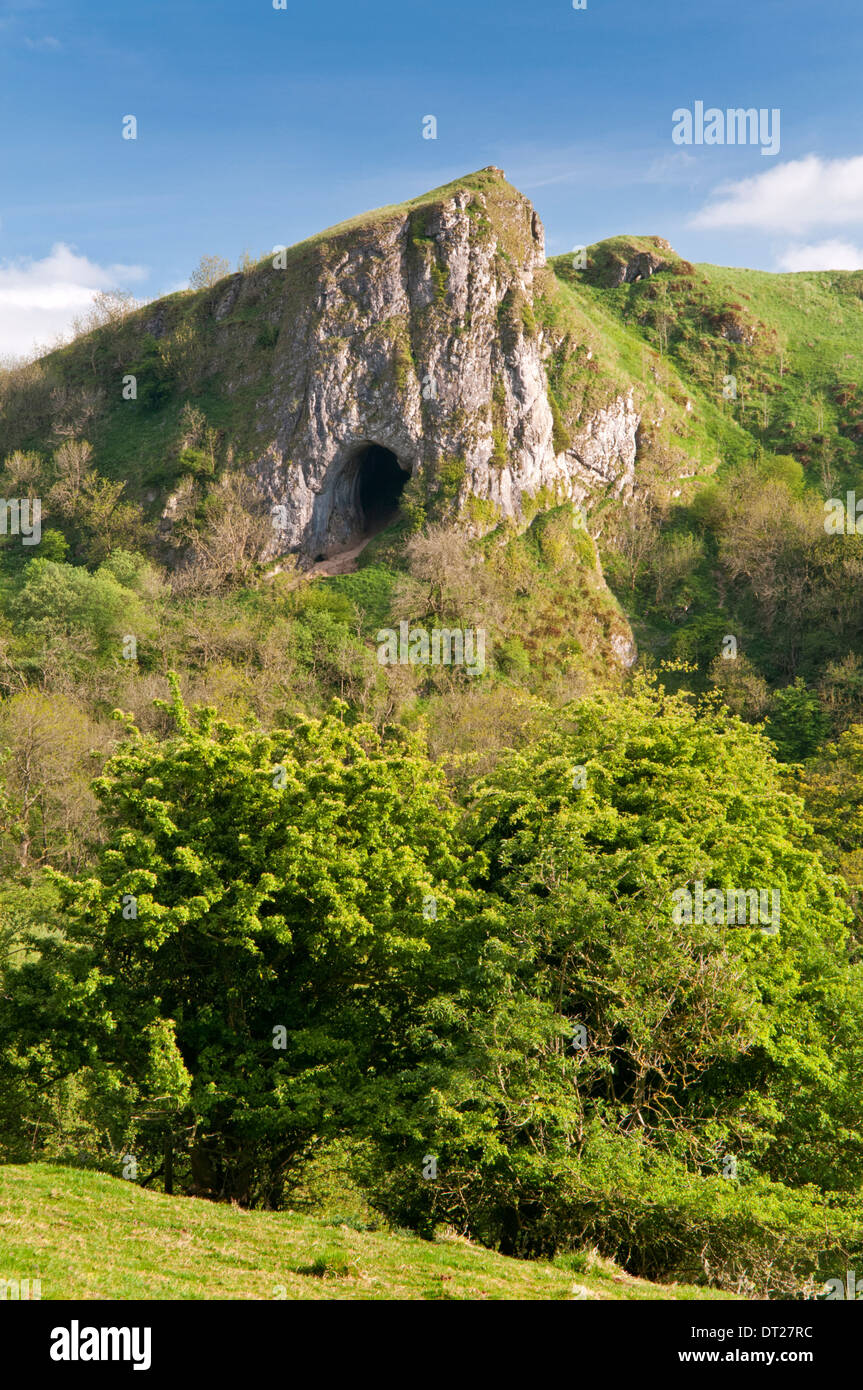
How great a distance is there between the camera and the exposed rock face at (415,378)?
84.4m

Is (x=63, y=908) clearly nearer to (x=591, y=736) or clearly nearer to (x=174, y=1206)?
(x=174, y=1206)

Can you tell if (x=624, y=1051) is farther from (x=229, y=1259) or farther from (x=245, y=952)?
(x=229, y=1259)

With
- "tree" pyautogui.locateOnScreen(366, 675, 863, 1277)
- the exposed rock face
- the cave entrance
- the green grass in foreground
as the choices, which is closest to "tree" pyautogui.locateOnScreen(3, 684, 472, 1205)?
"tree" pyautogui.locateOnScreen(366, 675, 863, 1277)

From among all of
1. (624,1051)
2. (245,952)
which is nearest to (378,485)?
(245,952)

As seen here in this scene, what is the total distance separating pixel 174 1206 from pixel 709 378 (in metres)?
108

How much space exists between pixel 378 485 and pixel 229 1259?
84244 millimetres

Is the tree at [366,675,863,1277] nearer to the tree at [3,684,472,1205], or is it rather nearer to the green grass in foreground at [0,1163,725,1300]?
the green grass in foreground at [0,1163,725,1300]

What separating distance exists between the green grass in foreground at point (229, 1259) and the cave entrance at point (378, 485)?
75584 millimetres

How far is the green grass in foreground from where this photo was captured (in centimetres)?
1212

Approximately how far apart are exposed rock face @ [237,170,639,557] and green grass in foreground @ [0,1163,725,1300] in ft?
228

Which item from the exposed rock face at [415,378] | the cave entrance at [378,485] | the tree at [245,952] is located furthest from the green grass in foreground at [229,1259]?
the cave entrance at [378,485]

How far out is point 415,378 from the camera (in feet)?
278

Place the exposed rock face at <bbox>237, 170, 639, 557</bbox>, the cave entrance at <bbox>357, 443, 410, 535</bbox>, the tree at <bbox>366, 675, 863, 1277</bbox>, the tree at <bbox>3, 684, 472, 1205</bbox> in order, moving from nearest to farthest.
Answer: the tree at <bbox>366, 675, 863, 1277</bbox> → the tree at <bbox>3, 684, 472, 1205</bbox> → the exposed rock face at <bbox>237, 170, 639, 557</bbox> → the cave entrance at <bbox>357, 443, 410, 535</bbox>

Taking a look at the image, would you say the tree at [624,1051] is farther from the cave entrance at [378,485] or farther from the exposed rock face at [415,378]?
the cave entrance at [378,485]
